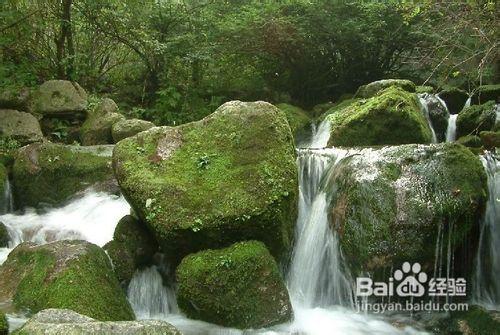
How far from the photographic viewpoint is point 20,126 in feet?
32.0

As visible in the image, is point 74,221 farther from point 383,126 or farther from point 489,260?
point 489,260

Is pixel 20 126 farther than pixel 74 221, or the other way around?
pixel 20 126

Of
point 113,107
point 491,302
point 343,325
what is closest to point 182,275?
point 343,325

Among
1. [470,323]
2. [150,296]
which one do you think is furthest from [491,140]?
[150,296]

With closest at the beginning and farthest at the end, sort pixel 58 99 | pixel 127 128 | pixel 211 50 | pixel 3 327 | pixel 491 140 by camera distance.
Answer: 1. pixel 3 327
2. pixel 491 140
3. pixel 127 128
4. pixel 58 99
5. pixel 211 50

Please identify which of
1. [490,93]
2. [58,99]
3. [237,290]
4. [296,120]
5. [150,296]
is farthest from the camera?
[296,120]

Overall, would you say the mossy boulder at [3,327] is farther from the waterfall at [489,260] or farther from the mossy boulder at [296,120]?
the mossy boulder at [296,120]

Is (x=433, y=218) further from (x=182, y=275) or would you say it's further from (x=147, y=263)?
(x=147, y=263)

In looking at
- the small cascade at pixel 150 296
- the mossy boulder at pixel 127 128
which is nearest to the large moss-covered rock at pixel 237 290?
the small cascade at pixel 150 296

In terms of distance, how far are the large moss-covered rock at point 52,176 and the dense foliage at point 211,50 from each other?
3.23 m

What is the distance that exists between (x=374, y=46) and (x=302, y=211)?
7763mm

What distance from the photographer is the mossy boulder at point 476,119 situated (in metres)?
8.75

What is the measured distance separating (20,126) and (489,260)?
8.60 m

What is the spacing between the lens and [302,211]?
21.4 feet
